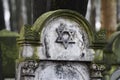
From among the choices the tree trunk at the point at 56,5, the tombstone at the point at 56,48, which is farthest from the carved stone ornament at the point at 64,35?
the tree trunk at the point at 56,5

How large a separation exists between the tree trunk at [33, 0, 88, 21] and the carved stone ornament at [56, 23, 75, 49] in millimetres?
1331

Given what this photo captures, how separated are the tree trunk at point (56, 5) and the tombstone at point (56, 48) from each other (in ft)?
4.01

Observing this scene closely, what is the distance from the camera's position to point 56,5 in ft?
29.1

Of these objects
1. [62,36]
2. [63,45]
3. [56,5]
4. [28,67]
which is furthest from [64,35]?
[56,5]

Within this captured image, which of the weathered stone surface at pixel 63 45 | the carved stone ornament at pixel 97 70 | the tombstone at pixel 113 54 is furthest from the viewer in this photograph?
the tombstone at pixel 113 54

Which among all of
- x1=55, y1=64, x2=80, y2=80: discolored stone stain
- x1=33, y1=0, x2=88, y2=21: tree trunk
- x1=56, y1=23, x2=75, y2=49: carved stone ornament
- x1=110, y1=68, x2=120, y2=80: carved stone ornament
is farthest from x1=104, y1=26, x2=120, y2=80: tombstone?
x1=56, y1=23, x2=75, y2=49: carved stone ornament

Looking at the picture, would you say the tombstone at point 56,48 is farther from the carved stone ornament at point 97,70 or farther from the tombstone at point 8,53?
the tombstone at point 8,53

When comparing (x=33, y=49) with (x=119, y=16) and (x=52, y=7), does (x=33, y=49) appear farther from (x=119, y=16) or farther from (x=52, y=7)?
(x=119, y=16)

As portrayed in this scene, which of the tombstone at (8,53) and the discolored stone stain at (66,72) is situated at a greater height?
the tombstone at (8,53)

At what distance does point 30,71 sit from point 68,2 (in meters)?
2.04

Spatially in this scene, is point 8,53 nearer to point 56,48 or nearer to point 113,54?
point 113,54

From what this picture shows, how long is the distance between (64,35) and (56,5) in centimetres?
139

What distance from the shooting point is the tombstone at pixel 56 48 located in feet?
24.0

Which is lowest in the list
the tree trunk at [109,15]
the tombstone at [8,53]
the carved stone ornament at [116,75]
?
the carved stone ornament at [116,75]
